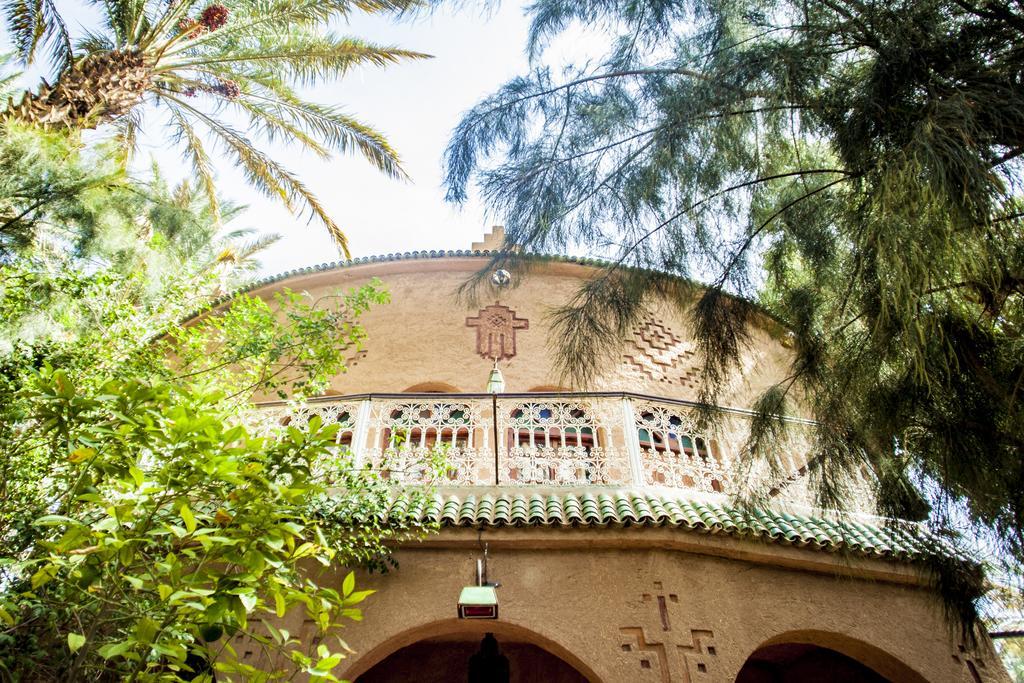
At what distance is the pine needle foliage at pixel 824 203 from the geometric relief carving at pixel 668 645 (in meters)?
1.46

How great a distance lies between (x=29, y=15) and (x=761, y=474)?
29.4ft

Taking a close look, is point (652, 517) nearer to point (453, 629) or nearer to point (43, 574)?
point (453, 629)

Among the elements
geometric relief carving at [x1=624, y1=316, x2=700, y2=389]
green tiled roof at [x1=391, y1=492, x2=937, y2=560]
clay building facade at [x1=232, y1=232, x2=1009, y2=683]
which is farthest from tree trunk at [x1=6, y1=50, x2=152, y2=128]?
geometric relief carving at [x1=624, y1=316, x2=700, y2=389]

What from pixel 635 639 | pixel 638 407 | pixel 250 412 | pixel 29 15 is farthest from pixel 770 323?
pixel 29 15

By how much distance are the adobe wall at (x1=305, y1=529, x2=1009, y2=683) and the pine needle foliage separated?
0.98 metres

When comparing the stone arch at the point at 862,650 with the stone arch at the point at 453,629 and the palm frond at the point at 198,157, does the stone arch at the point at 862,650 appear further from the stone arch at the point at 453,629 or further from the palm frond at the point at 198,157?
the palm frond at the point at 198,157

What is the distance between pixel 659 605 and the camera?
5.39 m

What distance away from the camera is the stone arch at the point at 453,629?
5.18 metres

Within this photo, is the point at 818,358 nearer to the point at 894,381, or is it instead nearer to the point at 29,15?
the point at 894,381

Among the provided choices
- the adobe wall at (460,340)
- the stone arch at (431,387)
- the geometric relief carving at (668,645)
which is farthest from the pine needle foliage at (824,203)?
the stone arch at (431,387)

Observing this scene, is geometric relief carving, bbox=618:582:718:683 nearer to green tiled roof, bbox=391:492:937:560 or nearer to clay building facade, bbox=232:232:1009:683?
clay building facade, bbox=232:232:1009:683

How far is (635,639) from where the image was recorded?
523cm

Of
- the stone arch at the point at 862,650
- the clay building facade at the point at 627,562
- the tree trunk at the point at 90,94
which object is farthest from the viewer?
the tree trunk at the point at 90,94

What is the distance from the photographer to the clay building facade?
5.31 metres
